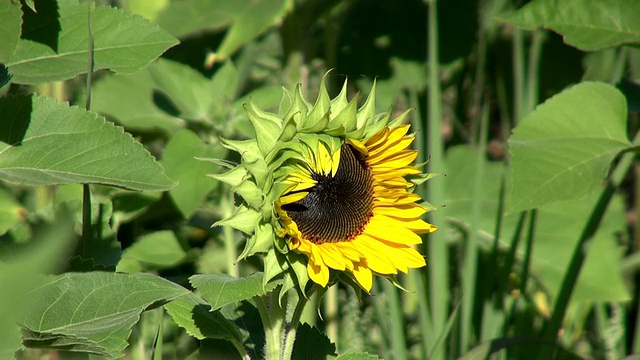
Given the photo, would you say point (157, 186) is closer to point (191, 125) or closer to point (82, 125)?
point (82, 125)

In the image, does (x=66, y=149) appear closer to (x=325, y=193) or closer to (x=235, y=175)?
(x=235, y=175)

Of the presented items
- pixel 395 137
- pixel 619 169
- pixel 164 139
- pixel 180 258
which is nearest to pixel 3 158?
pixel 395 137

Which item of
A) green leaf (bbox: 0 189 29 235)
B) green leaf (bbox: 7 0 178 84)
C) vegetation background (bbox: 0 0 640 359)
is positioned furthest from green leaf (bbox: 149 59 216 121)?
green leaf (bbox: 7 0 178 84)

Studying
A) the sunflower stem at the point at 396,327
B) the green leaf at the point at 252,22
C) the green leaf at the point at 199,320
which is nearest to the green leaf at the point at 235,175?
the green leaf at the point at 199,320

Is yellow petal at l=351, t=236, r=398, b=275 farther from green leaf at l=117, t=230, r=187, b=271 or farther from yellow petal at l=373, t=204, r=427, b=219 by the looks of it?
green leaf at l=117, t=230, r=187, b=271

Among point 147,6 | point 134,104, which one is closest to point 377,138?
point 134,104
